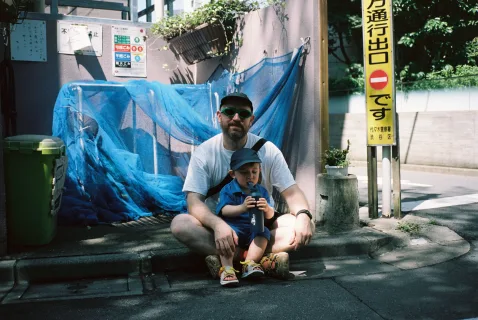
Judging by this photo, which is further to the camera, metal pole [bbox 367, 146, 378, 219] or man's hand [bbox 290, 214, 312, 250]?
metal pole [bbox 367, 146, 378, 219]

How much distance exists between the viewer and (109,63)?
771 centimetres

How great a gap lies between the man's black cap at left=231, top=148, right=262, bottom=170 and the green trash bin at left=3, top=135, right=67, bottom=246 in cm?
177

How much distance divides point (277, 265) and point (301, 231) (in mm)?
334

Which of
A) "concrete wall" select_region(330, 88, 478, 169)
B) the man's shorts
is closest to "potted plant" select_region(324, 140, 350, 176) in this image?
the man's shorts

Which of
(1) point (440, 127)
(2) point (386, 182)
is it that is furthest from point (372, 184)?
(1) point (440, 127)

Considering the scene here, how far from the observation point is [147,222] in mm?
5969

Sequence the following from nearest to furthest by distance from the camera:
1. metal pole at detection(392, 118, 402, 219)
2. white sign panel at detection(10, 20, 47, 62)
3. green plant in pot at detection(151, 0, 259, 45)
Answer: metal pole at detection(392, 118, 402, 219) < white sign panel at detection(10, 20, 47, 62) < green plant in pot at detection(151, 0, 259, 45)

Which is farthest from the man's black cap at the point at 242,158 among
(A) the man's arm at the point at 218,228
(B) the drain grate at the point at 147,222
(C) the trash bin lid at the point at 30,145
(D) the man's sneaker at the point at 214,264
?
(B) the drain grate at the point at 147,222

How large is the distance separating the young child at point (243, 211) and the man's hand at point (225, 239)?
0.36ft

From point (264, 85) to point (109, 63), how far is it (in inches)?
108

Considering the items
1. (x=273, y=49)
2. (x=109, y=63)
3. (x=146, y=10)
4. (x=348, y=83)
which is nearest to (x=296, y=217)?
(x=273, y=49)

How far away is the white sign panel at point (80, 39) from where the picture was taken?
738 cm

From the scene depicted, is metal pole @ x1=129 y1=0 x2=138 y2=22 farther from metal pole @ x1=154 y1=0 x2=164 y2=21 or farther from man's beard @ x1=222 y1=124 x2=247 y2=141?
man's beard @ x1=222 y1=124 x2=247 y2=141

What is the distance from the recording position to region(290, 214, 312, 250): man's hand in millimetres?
4051
